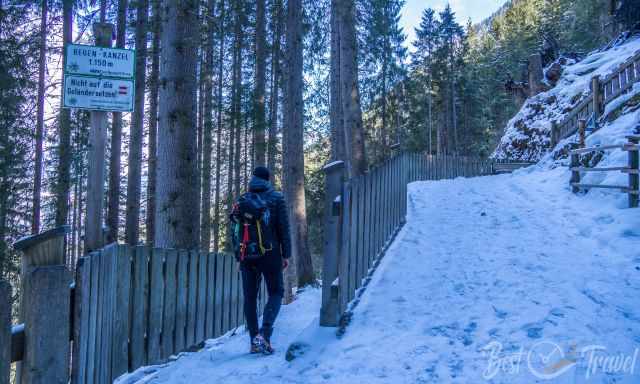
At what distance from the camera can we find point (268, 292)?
431cm

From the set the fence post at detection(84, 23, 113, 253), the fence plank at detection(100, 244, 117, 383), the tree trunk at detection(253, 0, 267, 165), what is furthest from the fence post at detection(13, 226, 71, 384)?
the tree trunk at detection(253, 0, 267, 165)

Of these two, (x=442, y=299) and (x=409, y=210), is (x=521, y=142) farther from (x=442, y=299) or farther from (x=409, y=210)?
(x=442, y=299)

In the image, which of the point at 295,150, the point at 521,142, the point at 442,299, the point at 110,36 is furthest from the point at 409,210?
the point at 521,142

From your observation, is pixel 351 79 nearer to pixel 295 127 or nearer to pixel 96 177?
pixel 295 127

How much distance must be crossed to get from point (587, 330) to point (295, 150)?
7585 mm

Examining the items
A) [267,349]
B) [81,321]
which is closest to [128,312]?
[81,321]

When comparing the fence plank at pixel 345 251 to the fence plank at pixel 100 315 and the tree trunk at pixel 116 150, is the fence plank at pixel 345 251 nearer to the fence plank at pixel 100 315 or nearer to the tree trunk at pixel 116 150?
the fence plank at pixel 100 315

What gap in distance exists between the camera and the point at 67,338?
9.59 ft

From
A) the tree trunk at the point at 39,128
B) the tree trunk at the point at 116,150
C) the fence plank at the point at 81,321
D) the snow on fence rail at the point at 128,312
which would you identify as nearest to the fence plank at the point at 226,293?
the snow on fence rail at the point at 128,312

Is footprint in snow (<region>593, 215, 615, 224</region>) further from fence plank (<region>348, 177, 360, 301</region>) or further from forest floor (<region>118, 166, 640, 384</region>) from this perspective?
fence plank (<region>348, 177, 360, 301</region>)

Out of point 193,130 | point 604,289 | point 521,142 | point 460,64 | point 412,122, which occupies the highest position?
point 460,64

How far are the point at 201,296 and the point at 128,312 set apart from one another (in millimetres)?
1565

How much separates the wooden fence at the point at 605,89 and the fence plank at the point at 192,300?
40.2 feet

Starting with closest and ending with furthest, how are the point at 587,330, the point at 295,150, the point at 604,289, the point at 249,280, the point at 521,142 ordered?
the point at 587,330, the point at 249,280, the point at 604,289, the point at 295,150, the point at 521,142
